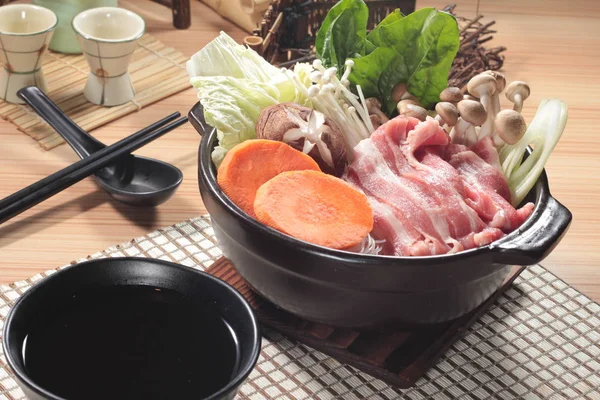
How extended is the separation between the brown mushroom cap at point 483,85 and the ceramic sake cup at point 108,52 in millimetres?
801

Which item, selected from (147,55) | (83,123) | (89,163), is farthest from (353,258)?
(147,55)

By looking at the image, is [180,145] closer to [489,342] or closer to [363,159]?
[363,159]

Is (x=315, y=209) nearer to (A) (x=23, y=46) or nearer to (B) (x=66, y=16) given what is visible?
(A) (x=23, y=46)

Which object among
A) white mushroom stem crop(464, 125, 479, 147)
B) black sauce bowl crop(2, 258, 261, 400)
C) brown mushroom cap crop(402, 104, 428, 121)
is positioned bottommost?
black sauce bowl crop(2, 258, 261, 400)

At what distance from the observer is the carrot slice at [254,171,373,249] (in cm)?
100

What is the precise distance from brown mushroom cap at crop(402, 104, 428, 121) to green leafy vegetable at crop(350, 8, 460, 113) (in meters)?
0.08

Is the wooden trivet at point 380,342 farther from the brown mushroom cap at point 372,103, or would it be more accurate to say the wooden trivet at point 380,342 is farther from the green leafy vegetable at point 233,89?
the brown mushroom cap at point 372,103

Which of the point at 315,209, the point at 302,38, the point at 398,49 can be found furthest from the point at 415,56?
the point at 302,38

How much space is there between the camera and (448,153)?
1.19m

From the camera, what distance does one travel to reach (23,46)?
5.49 ft

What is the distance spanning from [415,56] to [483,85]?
134mm

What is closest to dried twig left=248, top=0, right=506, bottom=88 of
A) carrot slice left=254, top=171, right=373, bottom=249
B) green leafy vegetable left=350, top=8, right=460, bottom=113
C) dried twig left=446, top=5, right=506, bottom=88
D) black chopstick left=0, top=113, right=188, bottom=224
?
dried twig left=446, top=5, right=506, bottom=88

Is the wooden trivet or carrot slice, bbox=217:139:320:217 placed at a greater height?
carrot slice, bbox=217:139:320:217

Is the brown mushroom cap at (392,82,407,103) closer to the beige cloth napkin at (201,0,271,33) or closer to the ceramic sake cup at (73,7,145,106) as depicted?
the ceramic sake cup at (73,7,145,106)
